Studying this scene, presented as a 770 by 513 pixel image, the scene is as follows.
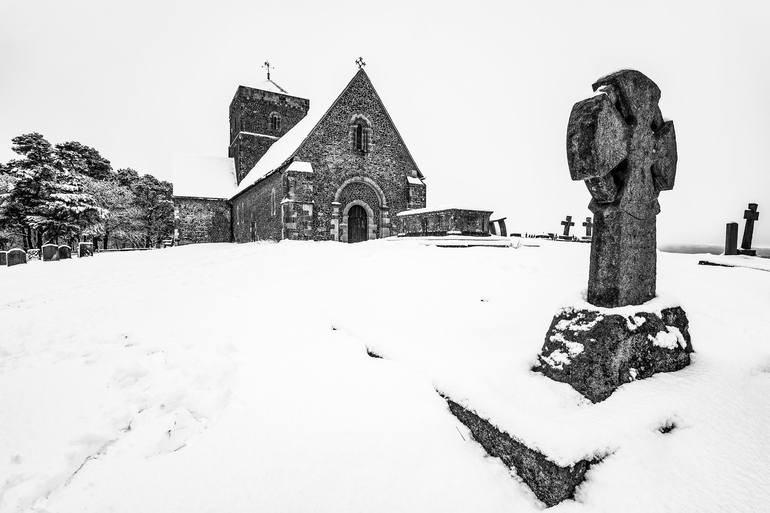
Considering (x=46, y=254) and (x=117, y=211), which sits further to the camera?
(x=117, y=211)

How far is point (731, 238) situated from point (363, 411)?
10911 mm

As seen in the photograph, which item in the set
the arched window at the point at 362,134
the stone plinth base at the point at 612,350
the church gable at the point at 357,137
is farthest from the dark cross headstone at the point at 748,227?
the arched window at the point at 362,134

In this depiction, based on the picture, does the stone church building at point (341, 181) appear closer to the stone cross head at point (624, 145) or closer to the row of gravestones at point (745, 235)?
the row of gravestones at point (745, 235)

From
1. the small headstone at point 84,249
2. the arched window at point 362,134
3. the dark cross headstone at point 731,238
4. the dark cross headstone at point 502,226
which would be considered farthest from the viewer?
the arched window at point 362,134

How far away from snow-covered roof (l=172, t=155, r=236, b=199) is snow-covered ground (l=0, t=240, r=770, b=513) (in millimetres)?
22382

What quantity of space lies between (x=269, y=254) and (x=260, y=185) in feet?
36.6

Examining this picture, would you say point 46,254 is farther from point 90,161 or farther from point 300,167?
point 90,161

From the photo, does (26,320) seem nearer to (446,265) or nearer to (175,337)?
(175,337)

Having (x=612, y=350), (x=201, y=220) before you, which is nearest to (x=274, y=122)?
(x=201, y=220)

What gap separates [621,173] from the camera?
113 inches

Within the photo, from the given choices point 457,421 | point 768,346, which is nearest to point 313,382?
point 457,421

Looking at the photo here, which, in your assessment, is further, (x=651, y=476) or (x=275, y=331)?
(x=275, y=331)

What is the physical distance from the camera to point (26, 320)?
5.61m

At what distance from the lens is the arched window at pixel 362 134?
17.9m
